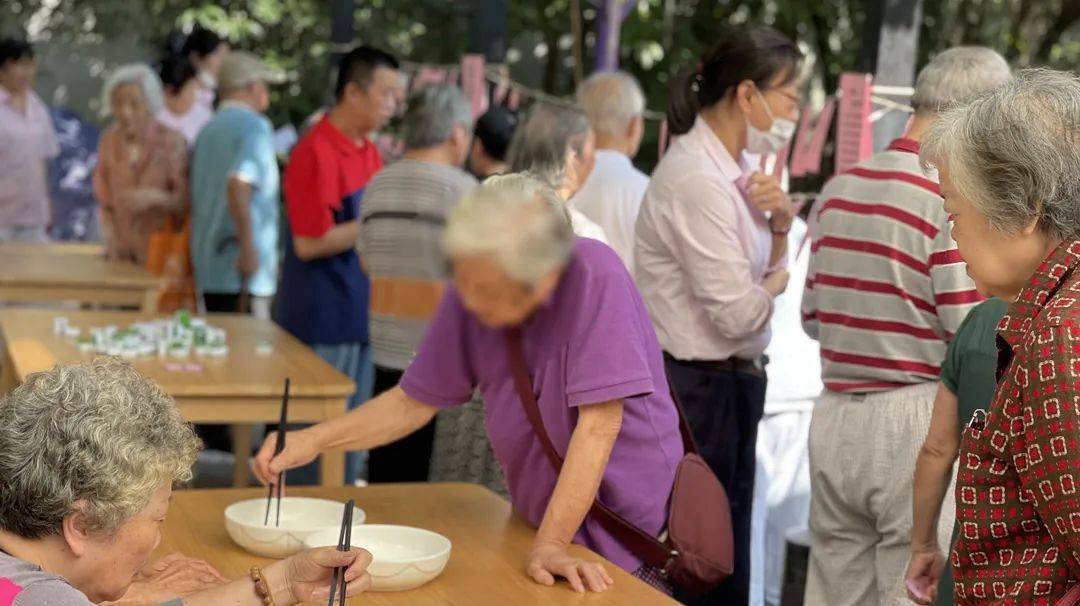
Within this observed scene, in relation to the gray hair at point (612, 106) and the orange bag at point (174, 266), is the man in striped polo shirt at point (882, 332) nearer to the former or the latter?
the gray hair at point (612, 106)

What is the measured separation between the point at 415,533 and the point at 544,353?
1.23 meters

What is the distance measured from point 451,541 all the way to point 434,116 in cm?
148

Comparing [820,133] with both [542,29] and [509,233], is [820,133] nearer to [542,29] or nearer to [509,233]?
[509,233]

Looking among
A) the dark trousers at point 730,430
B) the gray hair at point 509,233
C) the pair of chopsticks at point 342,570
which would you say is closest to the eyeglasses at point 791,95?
the dark trousers at point 730,430

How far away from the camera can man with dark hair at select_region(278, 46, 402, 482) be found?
4.39 meters

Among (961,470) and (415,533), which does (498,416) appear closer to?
(415,533)

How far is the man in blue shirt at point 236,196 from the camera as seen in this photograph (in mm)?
5355

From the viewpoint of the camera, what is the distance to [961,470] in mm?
1842

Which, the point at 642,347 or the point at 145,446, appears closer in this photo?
the point at 145,446

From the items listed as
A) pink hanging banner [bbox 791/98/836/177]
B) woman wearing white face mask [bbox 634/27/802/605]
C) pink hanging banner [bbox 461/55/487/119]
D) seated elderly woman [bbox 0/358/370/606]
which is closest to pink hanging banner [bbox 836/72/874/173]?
pink hanging banner [bbox 791/98/836/177]

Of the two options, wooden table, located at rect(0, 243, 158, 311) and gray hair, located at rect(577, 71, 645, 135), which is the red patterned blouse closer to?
gray hair, located at rect(577, 71, 645, 135)

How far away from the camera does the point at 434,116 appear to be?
11.8 feet

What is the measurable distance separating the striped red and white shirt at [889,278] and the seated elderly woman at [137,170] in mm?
3490

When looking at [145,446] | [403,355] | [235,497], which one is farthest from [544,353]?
[403,355]
